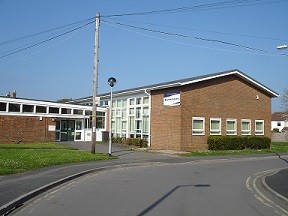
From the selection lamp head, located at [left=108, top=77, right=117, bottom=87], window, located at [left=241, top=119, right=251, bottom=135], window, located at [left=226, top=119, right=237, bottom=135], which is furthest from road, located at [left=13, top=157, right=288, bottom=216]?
window, located at [left=241, top=119, right=251, bottom=135]

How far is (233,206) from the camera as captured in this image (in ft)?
28.9

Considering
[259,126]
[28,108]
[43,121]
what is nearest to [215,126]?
[259,126]

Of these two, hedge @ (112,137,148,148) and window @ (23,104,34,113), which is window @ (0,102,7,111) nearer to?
window @ (23,104,34,113)

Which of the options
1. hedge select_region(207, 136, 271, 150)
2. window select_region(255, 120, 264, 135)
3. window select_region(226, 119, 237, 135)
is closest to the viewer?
hedge select_region(207, 136, 271, 150)

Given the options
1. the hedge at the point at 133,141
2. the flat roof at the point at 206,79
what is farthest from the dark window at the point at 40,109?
the hedge at the point at 133,141

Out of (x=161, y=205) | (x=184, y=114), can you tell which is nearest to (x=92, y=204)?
(x=161, y=205)

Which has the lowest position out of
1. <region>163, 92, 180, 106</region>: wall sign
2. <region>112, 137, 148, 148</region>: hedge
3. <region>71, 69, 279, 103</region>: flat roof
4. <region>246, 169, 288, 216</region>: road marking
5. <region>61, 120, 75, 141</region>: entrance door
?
<region>246, 169, 288, 216</region>: road marking

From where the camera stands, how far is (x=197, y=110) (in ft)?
97.1

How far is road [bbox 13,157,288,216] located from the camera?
26.6 feet

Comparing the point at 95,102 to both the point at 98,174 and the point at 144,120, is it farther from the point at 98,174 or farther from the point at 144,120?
the point at 144,120

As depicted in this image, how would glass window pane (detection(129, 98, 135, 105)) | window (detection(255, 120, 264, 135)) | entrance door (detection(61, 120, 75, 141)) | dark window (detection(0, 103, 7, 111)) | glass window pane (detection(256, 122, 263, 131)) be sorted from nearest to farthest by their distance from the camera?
dark window (detection(0, 103, 7, 111))
window (detection(255, 120, 264, 135))
glass window pane (detection(256, 122, 263, 131))
glass window pane (detection(129, 98, 135, 105))
entrance door (detection(61, 120, 75, 141))

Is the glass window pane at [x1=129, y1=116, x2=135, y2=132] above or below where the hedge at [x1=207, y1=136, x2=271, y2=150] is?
above

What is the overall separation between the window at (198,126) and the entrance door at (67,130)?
14.5 meters

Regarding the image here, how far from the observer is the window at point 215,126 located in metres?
30.5
